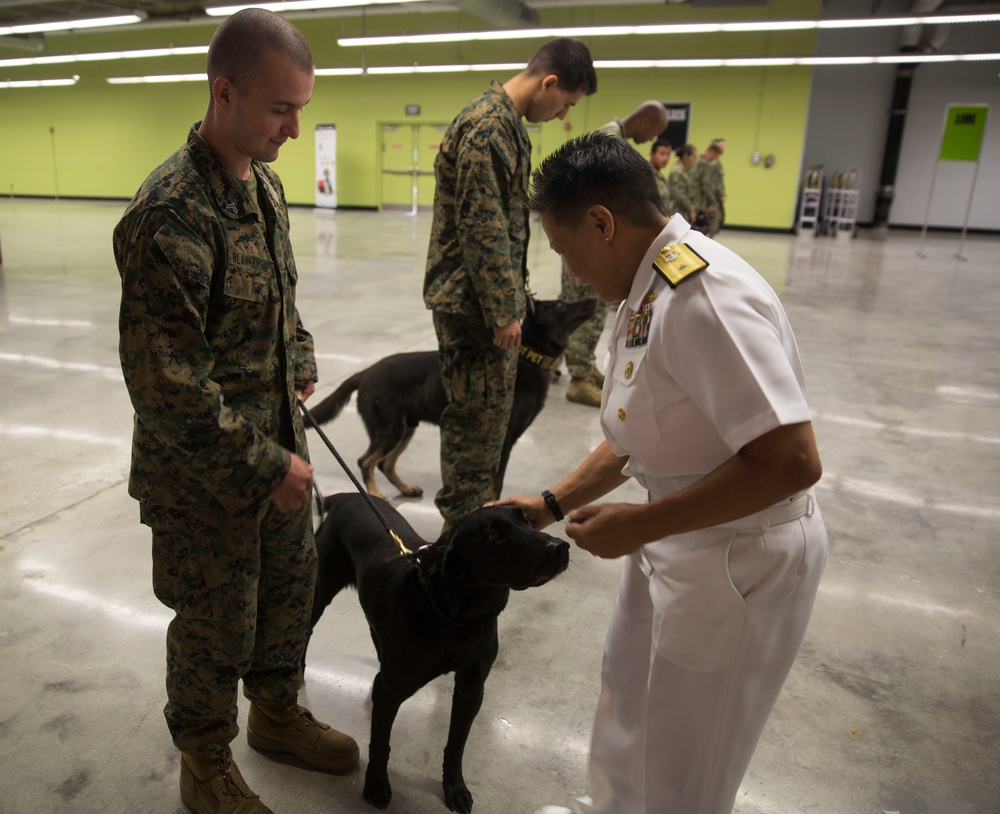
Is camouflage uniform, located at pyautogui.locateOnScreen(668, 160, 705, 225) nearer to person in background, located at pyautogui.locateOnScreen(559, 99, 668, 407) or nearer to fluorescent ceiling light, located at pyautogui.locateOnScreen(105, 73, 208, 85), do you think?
person in background, located at pyautogui.locateOnScreen(559, 99, 668, 407)

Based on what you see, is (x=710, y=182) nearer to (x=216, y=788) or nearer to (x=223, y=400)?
(x=223, y=400)

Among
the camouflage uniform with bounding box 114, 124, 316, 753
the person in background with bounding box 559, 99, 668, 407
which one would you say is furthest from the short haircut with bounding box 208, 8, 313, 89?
the person in background with bounding box 559, 99, 668, 407

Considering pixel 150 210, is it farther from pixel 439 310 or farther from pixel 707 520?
pixel 439 310

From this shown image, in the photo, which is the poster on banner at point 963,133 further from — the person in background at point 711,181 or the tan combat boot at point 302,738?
the tan combat boot at point 302,738

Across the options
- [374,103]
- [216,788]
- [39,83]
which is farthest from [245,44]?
[39,83]

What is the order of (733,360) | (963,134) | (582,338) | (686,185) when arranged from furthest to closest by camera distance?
(963,134) < (686,185) < (582,338) < (733,360)

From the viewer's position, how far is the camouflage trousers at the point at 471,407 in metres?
2.67

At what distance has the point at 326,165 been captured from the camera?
19703 mm

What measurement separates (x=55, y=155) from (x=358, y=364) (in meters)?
22.7

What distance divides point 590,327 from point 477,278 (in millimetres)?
2486

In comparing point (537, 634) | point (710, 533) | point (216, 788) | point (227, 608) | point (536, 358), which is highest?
point (710, 533)

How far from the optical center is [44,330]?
6273mm

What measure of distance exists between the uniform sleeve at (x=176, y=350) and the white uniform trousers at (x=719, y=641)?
0.79m

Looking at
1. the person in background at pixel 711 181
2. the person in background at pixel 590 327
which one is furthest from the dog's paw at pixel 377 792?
the person in background at pixel 711 181
